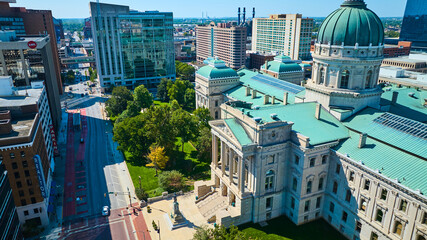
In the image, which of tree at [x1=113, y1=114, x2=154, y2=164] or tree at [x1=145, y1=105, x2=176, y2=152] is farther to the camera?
tree at [x1=113, y1=114, x2=154, y2=164]

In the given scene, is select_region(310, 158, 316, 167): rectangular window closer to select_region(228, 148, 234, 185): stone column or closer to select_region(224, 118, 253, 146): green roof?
select_region(224, 118, 253, 146): green roof

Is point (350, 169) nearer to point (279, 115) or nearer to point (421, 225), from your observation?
point (421, 225)

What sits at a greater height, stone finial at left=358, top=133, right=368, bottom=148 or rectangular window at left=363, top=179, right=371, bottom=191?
stone finial at left=358, top=133, right=368, bottom=148

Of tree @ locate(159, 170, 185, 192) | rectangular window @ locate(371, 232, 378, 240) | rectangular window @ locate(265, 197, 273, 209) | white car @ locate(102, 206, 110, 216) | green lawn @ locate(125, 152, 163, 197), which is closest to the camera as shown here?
rectangular window @ locate(371, 232, 378, 240)

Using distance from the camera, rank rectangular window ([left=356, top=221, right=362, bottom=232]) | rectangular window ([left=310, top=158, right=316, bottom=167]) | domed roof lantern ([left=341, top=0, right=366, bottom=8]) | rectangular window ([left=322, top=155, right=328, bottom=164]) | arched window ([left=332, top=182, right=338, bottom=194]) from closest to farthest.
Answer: rectangular window ([left=356, top=221, right=362, bottom=232])
rectangular window ([left=310, top=158, right=316, bottom=167])
rectangular window ([left=322, top=155, right=328, bottom=164])
arched window ([left=332, top=182, right=338, bottom=194])
domed roof lantern ([left=341, top=0, right=366, bottom=8])

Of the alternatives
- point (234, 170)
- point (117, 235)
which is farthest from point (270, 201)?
point (117, 235)

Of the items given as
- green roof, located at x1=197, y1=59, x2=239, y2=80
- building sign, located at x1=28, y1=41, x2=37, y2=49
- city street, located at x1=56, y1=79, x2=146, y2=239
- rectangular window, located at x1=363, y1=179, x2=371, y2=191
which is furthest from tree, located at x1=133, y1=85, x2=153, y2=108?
rectangular window, located at x1=363, y1=179, x2=371, y2=191
